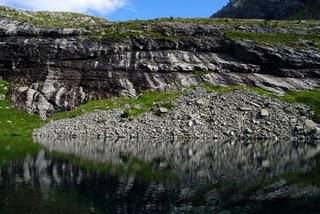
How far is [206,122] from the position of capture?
352 feet

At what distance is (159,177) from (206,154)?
74.1 ft

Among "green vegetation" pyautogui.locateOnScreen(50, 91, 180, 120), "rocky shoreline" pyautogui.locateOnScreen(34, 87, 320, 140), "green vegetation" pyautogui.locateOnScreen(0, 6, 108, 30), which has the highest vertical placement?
"green vegetation" pyautogui.locateOnScreen(0, 6, 108, 30)

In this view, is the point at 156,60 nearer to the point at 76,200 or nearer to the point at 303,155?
the point at 303,155

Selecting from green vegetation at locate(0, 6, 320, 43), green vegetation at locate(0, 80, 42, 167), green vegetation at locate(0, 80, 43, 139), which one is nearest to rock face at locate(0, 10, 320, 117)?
green vegetation at locate(0, 6, 320, 43)

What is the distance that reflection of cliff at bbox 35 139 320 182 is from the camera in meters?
62.9

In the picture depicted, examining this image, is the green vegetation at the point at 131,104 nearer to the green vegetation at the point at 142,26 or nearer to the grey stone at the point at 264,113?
the grey stone at the point at 264,113

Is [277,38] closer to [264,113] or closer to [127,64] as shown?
[264,113]

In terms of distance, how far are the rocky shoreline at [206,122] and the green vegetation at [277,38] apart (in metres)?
30.3

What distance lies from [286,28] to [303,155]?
7931 centimetres

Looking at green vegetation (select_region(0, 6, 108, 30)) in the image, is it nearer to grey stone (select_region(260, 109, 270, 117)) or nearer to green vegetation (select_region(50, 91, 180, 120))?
green vegetation (select_region(50, 91, 180, 120))

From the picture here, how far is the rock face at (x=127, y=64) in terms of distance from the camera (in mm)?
127688

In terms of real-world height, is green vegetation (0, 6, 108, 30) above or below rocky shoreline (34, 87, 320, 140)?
above

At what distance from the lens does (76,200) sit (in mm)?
43969

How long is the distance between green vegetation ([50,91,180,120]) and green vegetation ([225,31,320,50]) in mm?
32553
